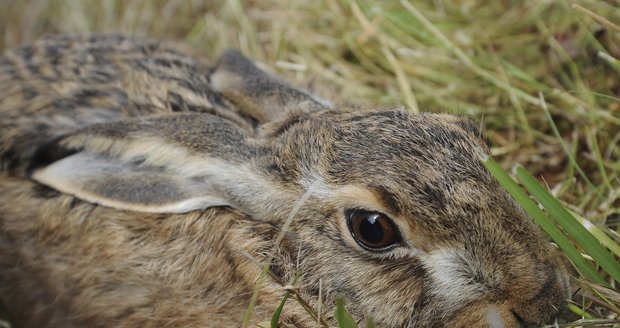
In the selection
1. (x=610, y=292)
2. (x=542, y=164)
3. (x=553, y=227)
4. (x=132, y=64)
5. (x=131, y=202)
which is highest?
(x=132, y=64)

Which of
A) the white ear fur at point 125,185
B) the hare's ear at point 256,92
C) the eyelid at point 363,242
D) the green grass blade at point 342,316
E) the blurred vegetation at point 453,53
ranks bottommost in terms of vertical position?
the green grass blade at point 342,316

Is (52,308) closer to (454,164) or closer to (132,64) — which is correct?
(132,64)

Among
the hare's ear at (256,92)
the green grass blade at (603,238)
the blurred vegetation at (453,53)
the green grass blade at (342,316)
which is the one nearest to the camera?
the green grass blade at (342,316)

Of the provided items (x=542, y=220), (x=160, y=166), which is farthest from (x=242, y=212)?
(x=542, y=220)

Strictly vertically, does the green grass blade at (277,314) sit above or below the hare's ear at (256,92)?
below

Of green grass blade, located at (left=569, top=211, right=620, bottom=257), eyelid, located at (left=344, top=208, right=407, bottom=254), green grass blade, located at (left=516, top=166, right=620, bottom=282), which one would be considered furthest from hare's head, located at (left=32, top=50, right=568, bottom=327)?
green grass blade, located at (left=569, top=211, right=620, bottom=257)

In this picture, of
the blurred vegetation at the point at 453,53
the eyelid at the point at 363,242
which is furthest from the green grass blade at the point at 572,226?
the blurred vegetation at the point at 453,53

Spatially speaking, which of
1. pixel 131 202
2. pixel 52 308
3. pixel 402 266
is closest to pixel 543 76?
pixel 402 266

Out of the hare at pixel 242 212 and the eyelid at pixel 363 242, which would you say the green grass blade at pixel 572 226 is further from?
the eyelid at pixel 363 242
